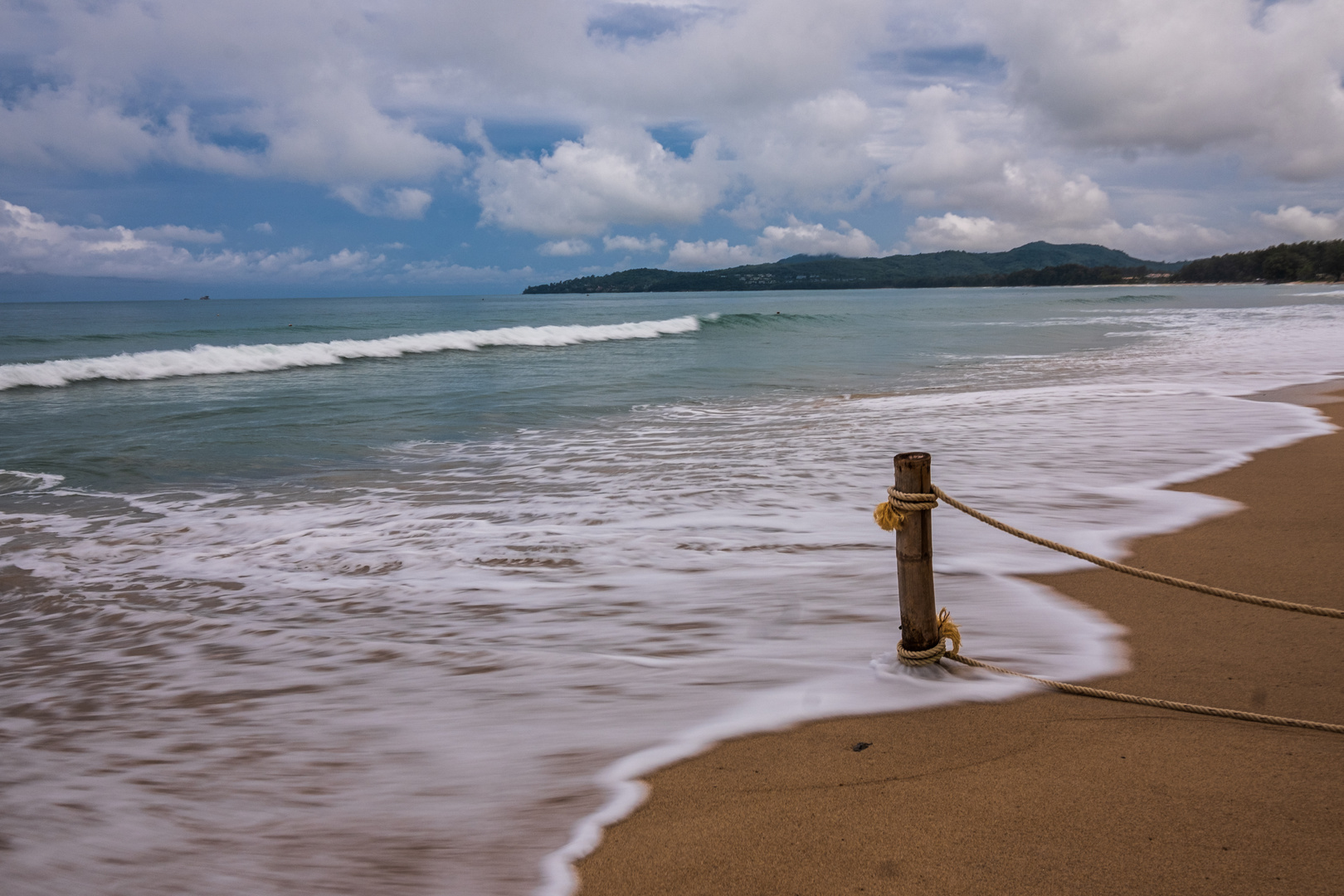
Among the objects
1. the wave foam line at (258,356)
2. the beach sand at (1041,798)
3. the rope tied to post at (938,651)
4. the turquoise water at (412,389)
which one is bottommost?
the beach sand at (1041,798)

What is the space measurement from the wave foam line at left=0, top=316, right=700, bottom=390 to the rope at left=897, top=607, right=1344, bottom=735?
21993 mm

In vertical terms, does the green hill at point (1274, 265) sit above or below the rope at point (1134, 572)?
above

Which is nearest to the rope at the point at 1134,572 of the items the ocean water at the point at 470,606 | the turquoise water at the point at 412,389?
the ocean water at the point at 470,606

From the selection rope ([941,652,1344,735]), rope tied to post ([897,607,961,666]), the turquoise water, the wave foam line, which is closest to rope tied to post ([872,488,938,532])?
rope tied to post ([897,607,961,666])

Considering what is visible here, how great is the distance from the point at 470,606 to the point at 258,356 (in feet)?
72.7

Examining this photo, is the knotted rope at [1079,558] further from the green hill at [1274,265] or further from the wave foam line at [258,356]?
the green hill at [1274,265]

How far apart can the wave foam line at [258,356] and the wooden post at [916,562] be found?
2194 cm

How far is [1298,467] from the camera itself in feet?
23.2

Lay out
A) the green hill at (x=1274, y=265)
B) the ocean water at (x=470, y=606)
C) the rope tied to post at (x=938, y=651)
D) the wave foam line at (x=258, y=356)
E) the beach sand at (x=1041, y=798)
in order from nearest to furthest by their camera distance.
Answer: the beach sand at (x=1041, y=798) → the ocean water at (x=470, y=606) → the rope tied to post at (x=938, y=651) → the wave foam line at (x=258, y=356) → the green hill at (x=1274, y=265)

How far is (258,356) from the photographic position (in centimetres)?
2348

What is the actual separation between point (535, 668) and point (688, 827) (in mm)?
1507

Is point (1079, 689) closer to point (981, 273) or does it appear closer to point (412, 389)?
point (412, 389)

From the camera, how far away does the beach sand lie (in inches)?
90.4

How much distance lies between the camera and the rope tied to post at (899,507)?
326cm
